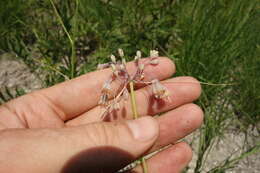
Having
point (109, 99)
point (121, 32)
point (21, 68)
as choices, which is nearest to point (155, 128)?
point (109, 99)

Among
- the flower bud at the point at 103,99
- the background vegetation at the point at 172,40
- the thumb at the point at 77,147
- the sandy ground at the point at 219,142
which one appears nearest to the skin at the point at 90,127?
the thumb at the point at 77,147

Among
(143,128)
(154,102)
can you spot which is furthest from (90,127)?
(154,102)

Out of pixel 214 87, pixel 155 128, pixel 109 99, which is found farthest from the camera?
pixel 214 87

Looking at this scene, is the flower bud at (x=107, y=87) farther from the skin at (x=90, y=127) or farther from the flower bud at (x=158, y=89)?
the flower bud at (x=158, y=89)

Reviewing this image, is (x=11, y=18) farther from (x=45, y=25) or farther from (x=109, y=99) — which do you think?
(x=109, y=99)

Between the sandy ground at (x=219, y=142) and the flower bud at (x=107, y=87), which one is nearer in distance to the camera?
the flower bud at (x=107, y=87)

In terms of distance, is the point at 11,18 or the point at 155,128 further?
the point at 11,18
